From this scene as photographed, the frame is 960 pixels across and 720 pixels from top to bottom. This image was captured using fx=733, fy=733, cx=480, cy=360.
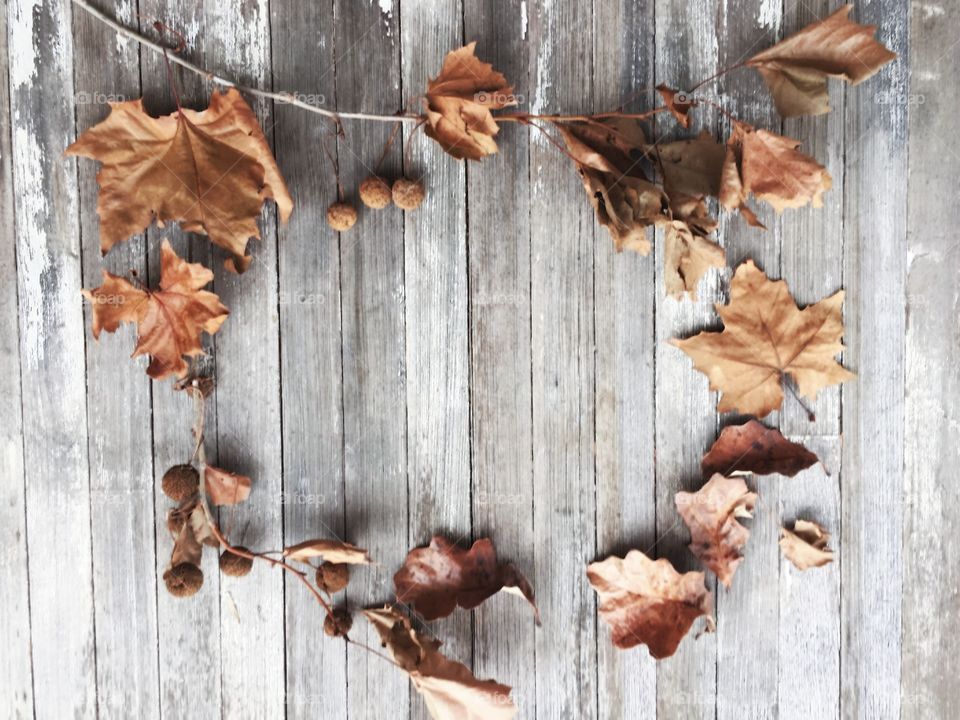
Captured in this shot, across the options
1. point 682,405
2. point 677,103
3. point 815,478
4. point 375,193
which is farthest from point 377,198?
point 815,478

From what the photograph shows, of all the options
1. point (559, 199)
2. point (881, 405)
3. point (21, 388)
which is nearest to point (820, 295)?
point (881, 405)

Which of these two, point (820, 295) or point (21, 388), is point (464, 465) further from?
point (21, 388)

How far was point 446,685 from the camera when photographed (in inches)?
46.7

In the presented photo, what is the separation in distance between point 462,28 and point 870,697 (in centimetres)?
135

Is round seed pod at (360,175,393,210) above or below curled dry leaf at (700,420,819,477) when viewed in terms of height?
above

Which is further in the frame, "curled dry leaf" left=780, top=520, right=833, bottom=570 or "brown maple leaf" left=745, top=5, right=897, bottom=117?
"curled dry leaf" left=780, top=520, right=833, bottom=570

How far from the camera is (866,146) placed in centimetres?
123

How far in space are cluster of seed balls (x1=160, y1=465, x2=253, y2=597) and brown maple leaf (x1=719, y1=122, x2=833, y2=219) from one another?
0.99m

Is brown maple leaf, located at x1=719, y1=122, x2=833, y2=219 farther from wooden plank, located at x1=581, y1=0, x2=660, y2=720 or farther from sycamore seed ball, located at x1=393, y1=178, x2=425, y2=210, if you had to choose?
sycamore seed ball, located at x1=393, y1=178, x2=425, y2=210

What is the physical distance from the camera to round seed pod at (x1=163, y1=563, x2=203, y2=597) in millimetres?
1204

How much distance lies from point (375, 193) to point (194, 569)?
2.28ft

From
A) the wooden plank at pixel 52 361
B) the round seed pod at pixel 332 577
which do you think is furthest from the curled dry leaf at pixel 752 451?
the wooden plank at pixel 52 361

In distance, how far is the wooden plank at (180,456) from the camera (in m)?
1.23

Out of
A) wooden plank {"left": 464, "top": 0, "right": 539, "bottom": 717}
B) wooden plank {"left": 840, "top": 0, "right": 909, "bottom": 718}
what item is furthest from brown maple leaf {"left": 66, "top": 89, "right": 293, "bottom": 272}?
wooden plank {"left": 840, "top": 0, "right": 909, "bottom": 718}
